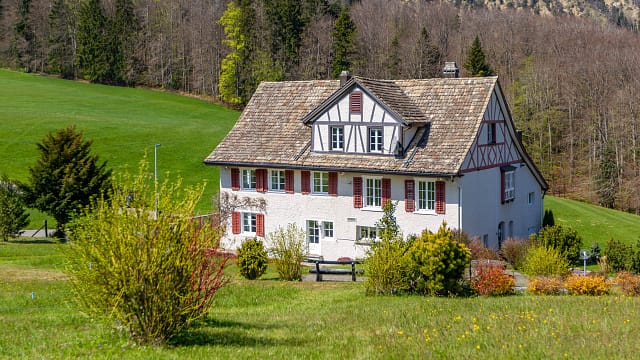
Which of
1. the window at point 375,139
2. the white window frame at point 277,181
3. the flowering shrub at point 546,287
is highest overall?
the window at point 375,139

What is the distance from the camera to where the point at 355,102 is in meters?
38.5

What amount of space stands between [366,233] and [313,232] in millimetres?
3187

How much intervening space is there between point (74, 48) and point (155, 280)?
99.5 m

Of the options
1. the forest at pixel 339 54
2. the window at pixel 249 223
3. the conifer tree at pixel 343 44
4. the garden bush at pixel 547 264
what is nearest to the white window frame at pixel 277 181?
the window at pixel 249 223

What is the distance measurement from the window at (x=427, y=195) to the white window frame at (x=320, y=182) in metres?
5.16

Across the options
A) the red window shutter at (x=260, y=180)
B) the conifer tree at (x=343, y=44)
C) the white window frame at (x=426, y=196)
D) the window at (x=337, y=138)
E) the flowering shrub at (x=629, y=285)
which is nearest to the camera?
the flowering shrub at (x=629, y=285)

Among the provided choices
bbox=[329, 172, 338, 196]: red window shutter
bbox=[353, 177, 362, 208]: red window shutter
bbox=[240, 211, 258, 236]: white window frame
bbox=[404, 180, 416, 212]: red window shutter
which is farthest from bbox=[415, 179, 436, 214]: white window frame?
bbox=[240, 211, 258, 236]: white window frame

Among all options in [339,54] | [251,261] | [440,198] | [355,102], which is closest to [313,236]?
[355,102]

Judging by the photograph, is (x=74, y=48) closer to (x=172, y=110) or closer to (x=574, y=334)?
(x=172, y=110)

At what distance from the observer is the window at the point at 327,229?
39.8 meters

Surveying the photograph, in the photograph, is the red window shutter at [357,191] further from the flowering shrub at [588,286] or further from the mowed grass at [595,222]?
the flowering shrub at [588,286]

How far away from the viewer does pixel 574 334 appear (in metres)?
14.1

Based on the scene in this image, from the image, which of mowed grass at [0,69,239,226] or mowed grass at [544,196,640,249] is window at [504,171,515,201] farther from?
mowed grass at [0,69,239,226]

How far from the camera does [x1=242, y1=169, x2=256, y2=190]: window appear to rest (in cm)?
4200
